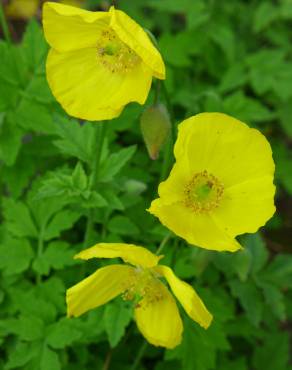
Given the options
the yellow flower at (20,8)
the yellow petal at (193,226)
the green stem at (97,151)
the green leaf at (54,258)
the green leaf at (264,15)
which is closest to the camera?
the yellow petal at (193,226)

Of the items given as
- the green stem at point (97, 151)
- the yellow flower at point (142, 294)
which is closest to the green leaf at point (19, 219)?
the green stem at point (97, 151)

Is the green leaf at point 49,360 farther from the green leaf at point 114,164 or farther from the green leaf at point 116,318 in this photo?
the green leaf at point 114,164

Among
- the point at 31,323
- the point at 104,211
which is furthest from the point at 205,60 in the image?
the point at 31,323

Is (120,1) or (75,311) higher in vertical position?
(75,311)

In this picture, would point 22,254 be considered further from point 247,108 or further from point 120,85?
point 247,108

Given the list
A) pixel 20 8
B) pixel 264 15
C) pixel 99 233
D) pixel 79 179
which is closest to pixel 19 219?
pixel 99 233

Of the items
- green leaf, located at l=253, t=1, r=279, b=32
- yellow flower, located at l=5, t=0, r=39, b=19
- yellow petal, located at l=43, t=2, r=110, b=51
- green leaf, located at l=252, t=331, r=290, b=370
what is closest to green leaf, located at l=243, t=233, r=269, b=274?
green leaf, located at l=252, t=331, r=290, b=370
